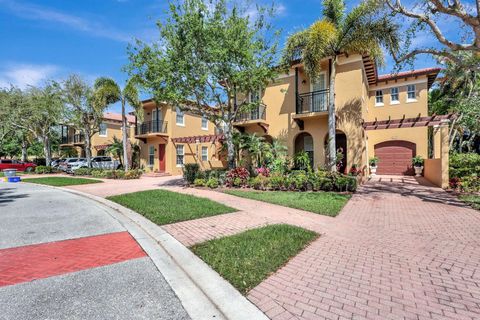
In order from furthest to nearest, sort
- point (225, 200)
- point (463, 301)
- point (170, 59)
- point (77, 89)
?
point (77, 89) → point (170, 59) → point (225, 200) → point (463, 301)

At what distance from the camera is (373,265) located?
4.13 meters

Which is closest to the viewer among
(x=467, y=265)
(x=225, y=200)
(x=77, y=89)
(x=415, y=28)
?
(x=467, y=265)

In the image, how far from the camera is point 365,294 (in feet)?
10.8

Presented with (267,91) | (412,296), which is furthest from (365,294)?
(267,91)

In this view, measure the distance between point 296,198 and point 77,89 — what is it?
23164mm

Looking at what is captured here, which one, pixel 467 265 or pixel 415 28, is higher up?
pixel 415 28

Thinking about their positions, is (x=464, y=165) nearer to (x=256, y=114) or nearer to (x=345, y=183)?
(x=345, y=183)

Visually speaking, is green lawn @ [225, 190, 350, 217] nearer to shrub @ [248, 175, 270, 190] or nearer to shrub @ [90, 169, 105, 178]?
shrub @ [248, 175, 270, 190]

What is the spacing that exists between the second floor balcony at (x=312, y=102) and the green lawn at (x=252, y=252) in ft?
36.9

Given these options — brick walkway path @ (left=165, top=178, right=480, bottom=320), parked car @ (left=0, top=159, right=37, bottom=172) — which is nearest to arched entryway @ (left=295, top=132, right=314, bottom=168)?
brick walkway path @ (left=165, top=178, right=480, bottom=320)

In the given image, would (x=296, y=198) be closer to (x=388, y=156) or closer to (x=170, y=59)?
(x=170, y=59)

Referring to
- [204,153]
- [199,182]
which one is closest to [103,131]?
[204,153]

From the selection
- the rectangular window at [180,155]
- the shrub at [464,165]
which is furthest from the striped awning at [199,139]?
the shrub at [464,165]

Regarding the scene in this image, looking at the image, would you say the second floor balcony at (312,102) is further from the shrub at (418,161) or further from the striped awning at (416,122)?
the shrub at (418,161)
